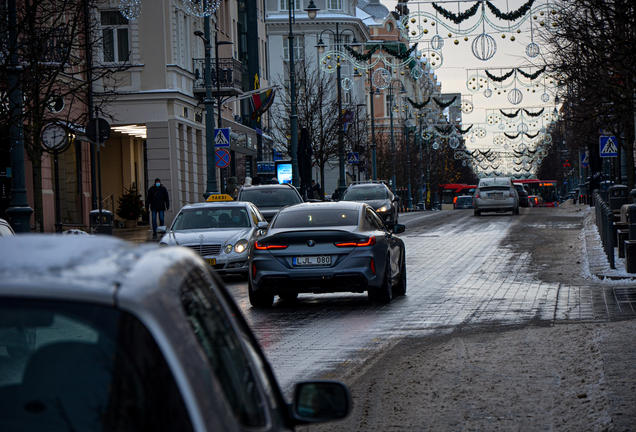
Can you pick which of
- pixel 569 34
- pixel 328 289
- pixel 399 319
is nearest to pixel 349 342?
pixel 399 319

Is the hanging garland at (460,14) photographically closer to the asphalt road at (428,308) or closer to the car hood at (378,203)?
the asphalt road at (428,308)

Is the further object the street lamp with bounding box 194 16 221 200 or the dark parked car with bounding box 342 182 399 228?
the dark parked car with bounding box 342 182 399 228

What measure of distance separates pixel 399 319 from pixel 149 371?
1077cm

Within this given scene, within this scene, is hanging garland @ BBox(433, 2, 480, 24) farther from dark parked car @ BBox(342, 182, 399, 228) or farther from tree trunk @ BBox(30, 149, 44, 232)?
tree trunk @ BBox(30, 149, 44, 232)

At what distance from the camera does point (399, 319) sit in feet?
41.9

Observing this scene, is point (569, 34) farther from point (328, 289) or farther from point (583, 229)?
point (583, 229)

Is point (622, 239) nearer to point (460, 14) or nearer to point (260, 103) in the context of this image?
point (460, 14)

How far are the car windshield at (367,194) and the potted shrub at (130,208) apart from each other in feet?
30.7

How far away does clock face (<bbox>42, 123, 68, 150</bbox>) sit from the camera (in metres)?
20.2

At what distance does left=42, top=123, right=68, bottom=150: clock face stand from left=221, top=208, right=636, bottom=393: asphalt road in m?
4.47

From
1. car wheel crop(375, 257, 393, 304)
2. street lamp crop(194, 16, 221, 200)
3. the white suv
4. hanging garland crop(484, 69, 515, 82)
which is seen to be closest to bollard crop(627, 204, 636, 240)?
car wheel crop(375, 257, 393, 304)

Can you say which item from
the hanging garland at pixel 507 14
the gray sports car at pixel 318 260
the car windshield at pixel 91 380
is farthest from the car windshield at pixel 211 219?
the car windshield at pixel 91 380

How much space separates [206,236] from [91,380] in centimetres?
1726

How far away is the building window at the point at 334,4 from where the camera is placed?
332 feet
